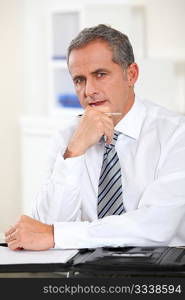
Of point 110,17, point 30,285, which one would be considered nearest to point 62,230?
point 30,285

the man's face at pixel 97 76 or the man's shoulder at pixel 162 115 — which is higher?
the man's face at pixel 97 76

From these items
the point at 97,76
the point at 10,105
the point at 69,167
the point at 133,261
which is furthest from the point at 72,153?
the point at 10,105

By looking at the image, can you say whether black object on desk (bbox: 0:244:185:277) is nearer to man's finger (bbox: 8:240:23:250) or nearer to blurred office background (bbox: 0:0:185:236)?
man's finger (bbox: 8:240:23:250)

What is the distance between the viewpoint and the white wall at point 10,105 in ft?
16.4

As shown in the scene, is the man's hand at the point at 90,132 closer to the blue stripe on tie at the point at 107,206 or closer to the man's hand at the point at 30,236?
the blue stripe on tie at the point at 107,206

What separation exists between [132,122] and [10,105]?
296 cm

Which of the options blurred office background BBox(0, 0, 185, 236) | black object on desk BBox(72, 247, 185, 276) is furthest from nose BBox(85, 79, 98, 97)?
blurred office background BBox(0, 0, 185, 236)

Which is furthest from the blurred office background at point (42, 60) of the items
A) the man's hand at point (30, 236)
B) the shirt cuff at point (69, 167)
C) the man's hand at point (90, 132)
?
the man's hand at point (30, 236)

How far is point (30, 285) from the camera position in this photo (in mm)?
1369

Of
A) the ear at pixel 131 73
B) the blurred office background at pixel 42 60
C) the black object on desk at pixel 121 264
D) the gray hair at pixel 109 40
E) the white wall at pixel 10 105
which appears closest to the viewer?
the black object on desk at pixel 121 264

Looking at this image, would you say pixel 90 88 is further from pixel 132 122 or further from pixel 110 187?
pixel 110 187

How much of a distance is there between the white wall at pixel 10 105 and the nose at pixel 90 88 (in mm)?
2909

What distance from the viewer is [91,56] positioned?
213 cm

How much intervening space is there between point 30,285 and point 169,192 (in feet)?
2.20
